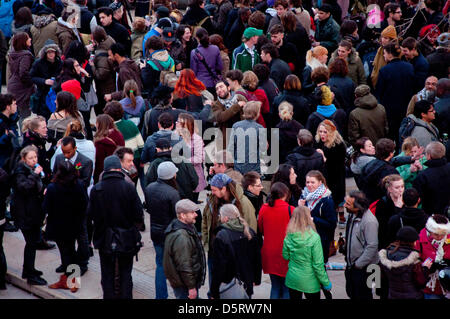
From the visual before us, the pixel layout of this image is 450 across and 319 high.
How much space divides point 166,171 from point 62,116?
260 centimetres

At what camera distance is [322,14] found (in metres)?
13.2

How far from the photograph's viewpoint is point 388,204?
752 cm

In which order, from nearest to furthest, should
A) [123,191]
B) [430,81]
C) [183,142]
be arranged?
[123,191]
[183,142]
[430,81]

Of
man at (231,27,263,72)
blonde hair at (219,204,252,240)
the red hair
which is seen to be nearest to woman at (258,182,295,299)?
blonde hair at (219,204,252,240)

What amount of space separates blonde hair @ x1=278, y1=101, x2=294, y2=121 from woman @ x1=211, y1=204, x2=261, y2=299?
9.39 feet

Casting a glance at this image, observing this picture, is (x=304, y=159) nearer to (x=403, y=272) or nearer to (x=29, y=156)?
(x=403, y=272)

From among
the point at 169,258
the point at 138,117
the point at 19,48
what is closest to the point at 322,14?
the point at 138,117

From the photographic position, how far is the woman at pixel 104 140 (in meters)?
8.97

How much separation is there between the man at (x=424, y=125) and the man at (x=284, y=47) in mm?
3458

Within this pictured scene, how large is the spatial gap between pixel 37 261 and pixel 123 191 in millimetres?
2317

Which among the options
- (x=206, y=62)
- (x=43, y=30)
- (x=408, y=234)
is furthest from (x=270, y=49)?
(x=408, y=234)

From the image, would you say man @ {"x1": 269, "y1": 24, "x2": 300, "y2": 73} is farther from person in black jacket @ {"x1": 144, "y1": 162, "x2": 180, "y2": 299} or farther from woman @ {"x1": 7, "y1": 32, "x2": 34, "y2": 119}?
person in black jacket @ {"x1": 144, "y1": 162, "x2": 180, "y2": 299}

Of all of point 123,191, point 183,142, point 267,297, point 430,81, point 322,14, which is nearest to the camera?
point 123,191

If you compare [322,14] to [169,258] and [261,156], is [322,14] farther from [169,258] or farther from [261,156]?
[169,258]
